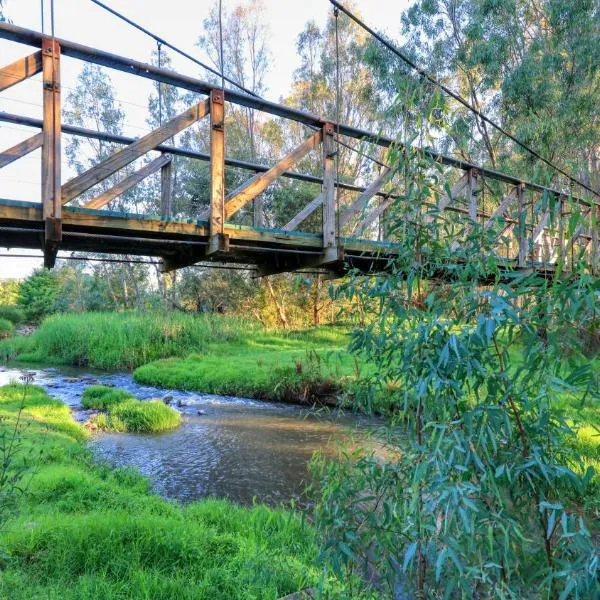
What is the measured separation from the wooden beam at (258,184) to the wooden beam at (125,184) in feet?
2.40

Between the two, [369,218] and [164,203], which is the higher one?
[164,203]

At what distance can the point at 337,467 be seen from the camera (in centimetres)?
167

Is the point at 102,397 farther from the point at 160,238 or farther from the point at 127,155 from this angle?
the point at 127,155

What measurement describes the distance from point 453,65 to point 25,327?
19.5 m

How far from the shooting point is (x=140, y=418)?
6.65 m

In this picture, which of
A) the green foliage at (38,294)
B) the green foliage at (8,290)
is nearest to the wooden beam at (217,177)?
the green foliage at (38,294)

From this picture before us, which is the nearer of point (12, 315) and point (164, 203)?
point (164, 203)

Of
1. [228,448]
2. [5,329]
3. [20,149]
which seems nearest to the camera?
[20,149]

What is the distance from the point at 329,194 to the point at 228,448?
3058 mm

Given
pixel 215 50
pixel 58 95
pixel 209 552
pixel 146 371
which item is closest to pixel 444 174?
pixel 209 552

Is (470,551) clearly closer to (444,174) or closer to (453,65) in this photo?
(444,174)

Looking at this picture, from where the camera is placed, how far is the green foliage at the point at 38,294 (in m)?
23.8

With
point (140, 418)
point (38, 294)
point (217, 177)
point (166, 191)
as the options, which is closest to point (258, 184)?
point (217, 177)

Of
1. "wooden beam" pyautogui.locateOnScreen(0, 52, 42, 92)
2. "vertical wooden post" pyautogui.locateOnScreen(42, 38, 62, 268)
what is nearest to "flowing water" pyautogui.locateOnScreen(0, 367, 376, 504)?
"vertical wooden post" pyautogui.locateOnScreen(42, 38, 62, 268)
